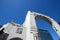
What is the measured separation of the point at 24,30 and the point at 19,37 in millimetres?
5010

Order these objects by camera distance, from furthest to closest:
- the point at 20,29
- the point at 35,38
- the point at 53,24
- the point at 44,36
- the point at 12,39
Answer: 1. the point at 44,36
2. the point at 53,24
3. the point at 20,29
4. the point at 12,39
5. the point at 35,38

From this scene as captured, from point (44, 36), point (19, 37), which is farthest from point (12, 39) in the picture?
point (44, 36)

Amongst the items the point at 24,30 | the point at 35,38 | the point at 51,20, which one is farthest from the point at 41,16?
the point at 35,38

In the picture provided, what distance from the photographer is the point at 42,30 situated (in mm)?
47906

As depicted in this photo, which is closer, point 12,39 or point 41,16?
point 12,39

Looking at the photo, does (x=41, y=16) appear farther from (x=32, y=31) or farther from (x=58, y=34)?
(x=32, y=31)

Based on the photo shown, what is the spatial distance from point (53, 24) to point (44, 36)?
963 centimetres

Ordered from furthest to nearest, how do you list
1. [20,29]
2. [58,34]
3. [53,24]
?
[53,24] < [58,34] < [20,29]

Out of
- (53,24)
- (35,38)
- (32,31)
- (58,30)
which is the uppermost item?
(53,24)

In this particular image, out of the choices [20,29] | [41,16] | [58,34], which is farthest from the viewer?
[41,16]

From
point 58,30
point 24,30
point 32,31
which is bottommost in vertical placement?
point 32,31

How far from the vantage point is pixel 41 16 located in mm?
42438

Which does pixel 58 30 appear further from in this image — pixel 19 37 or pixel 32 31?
pixel 19 37

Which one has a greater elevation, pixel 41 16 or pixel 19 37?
pixel 41 16
